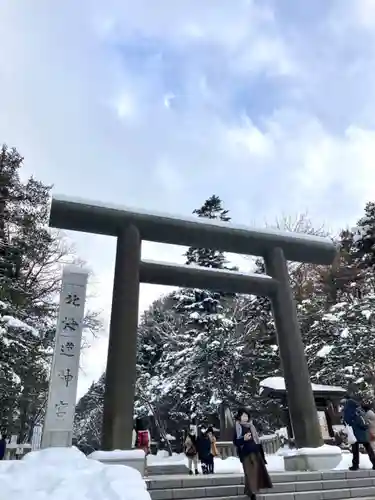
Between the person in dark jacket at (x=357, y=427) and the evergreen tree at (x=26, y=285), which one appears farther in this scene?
the evergreen tree at (x=26, y=285)

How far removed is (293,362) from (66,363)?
5.24 meters

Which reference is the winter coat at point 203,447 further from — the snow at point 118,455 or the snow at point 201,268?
the snow at point 201,268

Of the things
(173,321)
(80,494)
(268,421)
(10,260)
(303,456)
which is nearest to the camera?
(80,494)

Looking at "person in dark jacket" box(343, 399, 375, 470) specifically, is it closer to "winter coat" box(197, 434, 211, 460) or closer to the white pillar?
"winter coat" box(197, 434, 211, 460)

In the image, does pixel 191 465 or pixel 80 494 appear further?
pixel 191 465

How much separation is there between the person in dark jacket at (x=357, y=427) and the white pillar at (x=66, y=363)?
5625 mm

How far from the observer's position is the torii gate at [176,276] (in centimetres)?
841

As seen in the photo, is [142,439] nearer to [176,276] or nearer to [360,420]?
[176,276]

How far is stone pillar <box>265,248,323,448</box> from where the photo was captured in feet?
30.8

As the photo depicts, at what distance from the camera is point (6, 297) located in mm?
17141

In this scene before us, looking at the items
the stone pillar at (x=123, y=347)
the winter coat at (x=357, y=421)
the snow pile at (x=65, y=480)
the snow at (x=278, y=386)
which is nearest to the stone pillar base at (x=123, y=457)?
the stone pillar at (x=123, y=347)

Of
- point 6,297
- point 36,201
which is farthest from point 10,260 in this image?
point 36,201

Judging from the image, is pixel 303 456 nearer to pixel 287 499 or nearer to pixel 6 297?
pixel 287 499

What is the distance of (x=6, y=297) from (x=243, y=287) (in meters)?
10.8
